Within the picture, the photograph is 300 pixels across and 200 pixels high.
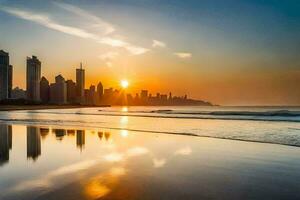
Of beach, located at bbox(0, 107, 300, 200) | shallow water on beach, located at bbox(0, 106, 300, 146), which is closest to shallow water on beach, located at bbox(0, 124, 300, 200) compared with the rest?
beach, located at bbox(0, 107, 300, 200)

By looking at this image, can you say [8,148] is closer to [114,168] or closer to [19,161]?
[19,161]

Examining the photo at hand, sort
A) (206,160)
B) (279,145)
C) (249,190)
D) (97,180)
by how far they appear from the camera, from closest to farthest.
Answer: (249,190), (97,180), (206,160), (279,145)

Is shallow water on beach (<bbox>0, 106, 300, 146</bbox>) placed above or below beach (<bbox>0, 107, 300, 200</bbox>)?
below

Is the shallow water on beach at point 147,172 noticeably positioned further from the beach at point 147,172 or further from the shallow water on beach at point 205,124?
the shallow water on beach at point 205,124

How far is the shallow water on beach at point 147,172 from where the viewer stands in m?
8.79

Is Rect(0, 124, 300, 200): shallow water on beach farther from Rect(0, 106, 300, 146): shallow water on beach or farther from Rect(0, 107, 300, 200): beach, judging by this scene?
Rect(0, 106, 300, 146): shallow water on beach

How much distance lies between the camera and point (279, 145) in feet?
66.9

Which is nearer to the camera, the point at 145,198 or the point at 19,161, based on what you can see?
the point at 145,198

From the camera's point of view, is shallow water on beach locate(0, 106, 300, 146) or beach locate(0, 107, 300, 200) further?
shallow water on beach locate(0, 106, 300, 146)

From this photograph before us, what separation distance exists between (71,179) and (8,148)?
9.03m

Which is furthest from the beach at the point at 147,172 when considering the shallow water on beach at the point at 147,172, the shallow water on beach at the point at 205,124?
the shallow water on beach at the point at 205,124

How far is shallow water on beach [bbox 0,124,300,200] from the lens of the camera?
28.8ft

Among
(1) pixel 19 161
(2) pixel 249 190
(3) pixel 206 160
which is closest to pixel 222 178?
(2) pixel 249 190

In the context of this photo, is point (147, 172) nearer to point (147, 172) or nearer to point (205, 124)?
point (147, 172)
